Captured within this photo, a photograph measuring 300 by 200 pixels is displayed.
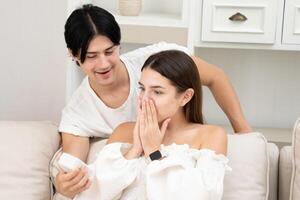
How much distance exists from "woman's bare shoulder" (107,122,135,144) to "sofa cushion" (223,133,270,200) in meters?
0.34

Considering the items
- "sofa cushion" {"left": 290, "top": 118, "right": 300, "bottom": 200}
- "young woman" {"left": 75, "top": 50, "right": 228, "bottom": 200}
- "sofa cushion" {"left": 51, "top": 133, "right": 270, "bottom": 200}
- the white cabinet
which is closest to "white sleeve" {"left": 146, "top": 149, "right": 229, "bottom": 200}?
"young woman" {"left": 75, "top": 50, "right": 228, "bottom": 200}

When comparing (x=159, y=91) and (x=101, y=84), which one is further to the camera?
(x=101, y=84)

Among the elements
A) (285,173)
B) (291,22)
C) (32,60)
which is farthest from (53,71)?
(285,173)

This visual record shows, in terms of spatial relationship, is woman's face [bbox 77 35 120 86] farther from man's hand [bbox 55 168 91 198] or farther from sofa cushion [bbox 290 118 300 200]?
sofa cushion [bbox 290 118 300 200]

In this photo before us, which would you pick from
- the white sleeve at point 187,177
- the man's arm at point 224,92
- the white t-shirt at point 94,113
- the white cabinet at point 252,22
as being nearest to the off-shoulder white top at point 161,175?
the white sleeve at point 187,177

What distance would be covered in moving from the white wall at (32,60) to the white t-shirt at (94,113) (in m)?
0.64

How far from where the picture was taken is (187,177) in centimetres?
153

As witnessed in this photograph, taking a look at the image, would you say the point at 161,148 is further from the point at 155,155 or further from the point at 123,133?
the point at 123,133

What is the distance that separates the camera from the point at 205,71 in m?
1.99

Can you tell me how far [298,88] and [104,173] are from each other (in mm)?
1349

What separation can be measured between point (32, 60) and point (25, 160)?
873 millimetres

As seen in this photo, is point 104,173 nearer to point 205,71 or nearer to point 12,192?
point 12,192

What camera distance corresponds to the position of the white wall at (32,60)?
2.54 metres

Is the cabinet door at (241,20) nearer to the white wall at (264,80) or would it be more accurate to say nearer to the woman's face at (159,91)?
the white wall at (264,80)
